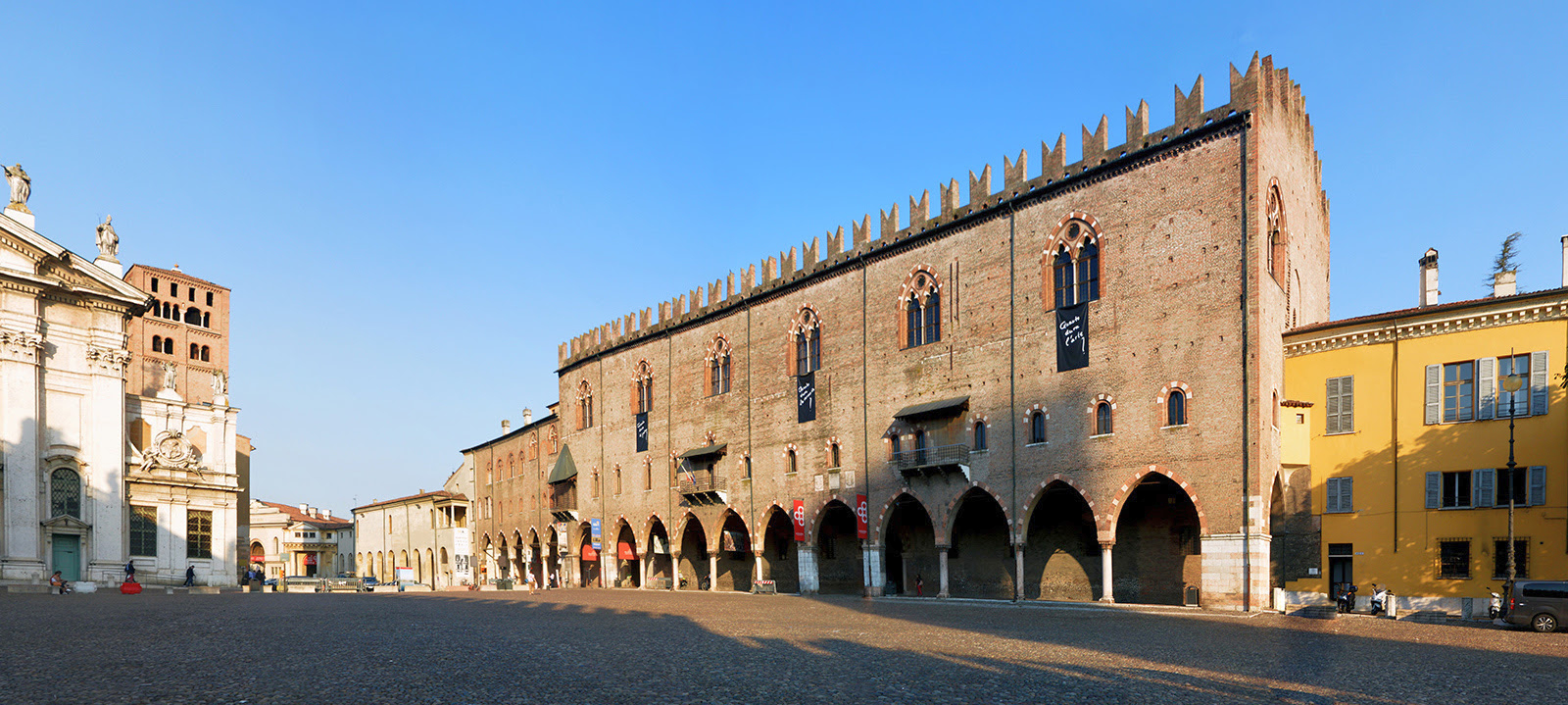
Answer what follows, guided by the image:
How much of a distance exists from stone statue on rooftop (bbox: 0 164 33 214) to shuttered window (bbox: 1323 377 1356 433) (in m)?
46.2

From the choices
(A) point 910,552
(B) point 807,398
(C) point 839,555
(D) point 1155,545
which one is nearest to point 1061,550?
(D) point 1155,545

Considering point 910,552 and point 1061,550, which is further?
point 910,552

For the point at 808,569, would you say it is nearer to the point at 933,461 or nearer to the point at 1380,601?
the point at 933,461

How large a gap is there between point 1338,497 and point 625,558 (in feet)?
111

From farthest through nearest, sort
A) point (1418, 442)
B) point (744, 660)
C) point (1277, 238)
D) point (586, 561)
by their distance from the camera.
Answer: point (586, 561) → point (1277, 238) → point (1418, 442) → point (744, 660)

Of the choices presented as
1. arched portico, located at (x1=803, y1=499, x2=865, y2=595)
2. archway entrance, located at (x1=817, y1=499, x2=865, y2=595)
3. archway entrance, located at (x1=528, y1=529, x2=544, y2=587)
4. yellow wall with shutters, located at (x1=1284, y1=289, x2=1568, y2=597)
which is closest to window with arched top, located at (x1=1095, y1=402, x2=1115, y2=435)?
yellow wall with shutters, located at (x1=1284, y1=289, x2=1568, y2=597)

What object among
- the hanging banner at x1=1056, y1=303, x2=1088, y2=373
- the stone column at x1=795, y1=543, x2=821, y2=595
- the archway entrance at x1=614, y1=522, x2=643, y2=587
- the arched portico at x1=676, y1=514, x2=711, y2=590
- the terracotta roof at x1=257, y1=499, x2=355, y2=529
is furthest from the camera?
the terracotta roof at x1=257, y1=499, x2=355, y2=529

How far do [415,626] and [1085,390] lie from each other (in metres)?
20.5

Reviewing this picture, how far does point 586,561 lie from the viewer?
183 ft

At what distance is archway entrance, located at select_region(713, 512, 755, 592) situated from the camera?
44969 mm

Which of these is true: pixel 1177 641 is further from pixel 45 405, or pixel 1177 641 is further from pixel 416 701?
pixel 45 405

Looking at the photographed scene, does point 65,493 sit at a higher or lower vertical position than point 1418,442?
lower

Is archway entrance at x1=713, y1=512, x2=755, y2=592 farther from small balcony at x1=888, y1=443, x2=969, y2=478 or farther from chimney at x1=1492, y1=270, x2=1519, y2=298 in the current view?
chimney at x1=1492, y1=270, x2=1519, y2=298

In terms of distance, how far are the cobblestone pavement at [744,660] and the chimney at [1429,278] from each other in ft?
45.0
